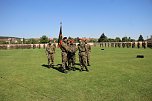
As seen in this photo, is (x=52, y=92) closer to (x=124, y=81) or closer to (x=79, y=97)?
(x=79, y=97)

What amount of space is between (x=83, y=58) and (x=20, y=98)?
21.7 ft

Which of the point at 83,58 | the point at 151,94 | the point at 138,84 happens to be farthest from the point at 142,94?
the point at 83,58

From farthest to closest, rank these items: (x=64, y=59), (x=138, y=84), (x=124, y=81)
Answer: (x=64, y=59) < (x=124, y=81) < (x=138, y=84)

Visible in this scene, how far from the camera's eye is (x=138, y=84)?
9.72 m

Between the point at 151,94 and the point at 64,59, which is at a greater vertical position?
the point at 64,59

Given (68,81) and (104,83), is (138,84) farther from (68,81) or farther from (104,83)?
(68,81)

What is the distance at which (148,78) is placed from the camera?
36.1ft

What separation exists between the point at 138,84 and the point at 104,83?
4.85 ft

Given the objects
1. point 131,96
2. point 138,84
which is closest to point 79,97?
point 131,96

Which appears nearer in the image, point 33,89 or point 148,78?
point 33,89

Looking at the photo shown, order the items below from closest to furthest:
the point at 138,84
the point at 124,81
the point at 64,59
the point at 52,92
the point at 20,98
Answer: the point at 20,98 → the point at 52,92 → the point at 138,84 → the point at 124,81 → the point at 64,59

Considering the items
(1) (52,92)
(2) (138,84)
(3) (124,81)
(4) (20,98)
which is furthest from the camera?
(3) (124,81)

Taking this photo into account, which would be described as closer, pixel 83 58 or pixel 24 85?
pixel 24 85

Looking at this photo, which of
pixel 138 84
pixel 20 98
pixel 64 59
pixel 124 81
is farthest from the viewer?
pixel 64 59
